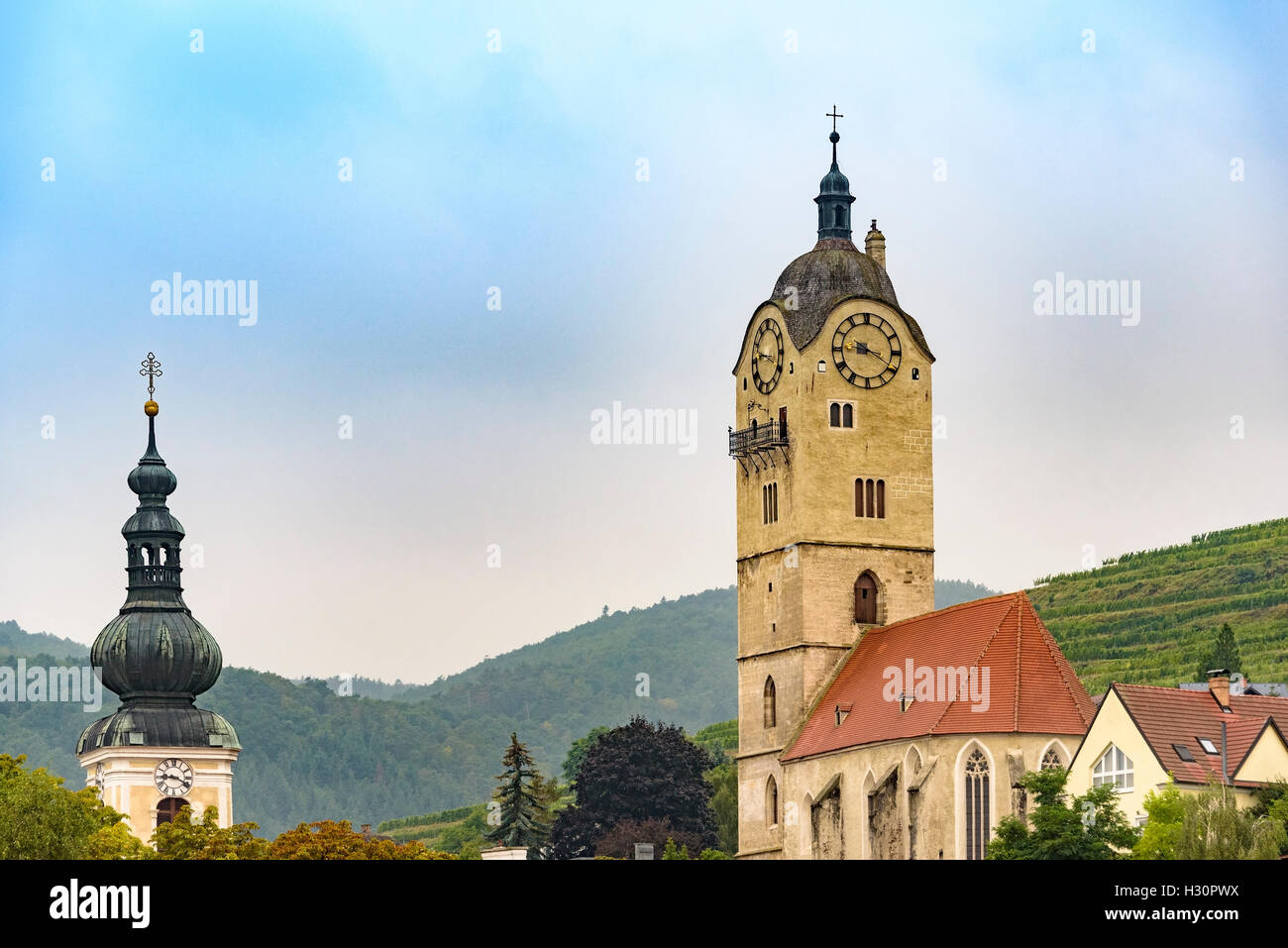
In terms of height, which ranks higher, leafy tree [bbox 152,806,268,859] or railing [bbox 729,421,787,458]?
railing [bbox 729,421,787,458]

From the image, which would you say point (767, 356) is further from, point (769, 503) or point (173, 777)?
point (173, 777)

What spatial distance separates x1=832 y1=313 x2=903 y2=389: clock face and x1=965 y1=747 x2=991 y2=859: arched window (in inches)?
716

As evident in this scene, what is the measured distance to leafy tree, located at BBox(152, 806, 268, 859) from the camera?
8394cm

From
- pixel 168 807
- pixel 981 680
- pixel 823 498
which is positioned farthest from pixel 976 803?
pixel 168 807

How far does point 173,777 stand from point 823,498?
33.3 m

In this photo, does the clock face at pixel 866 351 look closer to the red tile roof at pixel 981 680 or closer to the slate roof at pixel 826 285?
the slate roof at pixel 826 285

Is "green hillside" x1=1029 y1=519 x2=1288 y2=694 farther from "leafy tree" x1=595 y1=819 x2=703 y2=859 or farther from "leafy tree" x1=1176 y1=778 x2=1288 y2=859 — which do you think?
"leafy tree" x1=1176 y1=778 x2=1288 y2=859

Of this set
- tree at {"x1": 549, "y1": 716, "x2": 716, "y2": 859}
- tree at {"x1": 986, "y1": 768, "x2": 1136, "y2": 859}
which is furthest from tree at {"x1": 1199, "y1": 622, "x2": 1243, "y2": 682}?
tree at {"x1": 986, "y1": 768, "x2": 1136, "y2": 859}

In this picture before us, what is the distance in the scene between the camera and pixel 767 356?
90.6 metres

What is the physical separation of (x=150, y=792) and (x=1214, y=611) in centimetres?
6694
